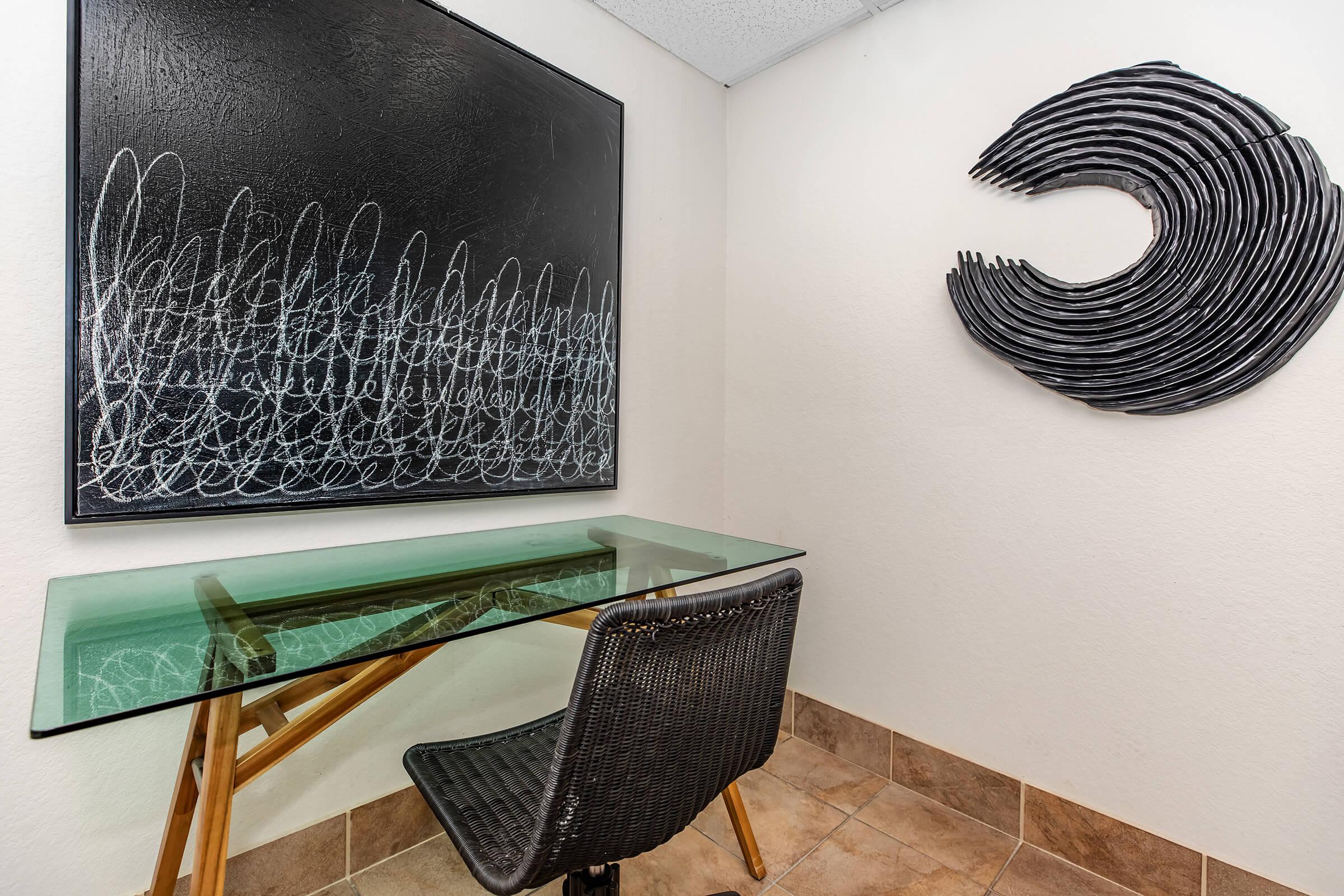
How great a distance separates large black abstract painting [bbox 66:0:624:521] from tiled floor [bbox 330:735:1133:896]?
89cm

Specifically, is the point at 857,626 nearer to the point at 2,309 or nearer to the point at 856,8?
the point at 856,8

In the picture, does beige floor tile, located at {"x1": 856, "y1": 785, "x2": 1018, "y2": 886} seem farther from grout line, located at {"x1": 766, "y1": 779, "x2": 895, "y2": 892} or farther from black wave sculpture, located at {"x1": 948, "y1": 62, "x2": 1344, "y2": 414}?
black wave sculpture, located at {"x1": 948, "y1": 62, "x2": 1344, "y2": 414}

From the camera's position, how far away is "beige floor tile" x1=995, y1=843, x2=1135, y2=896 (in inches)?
56.7

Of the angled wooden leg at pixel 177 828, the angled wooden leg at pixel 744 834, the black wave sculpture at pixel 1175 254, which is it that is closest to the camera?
the angled wooden leg at pixel 177 828

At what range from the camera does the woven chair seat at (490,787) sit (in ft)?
2.98

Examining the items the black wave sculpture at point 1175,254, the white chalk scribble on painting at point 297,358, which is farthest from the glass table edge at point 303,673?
the black wave sculpture at point 1175,254

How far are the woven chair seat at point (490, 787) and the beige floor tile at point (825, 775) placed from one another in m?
0.83

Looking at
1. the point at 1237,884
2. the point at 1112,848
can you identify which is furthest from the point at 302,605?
the point at 1237,884

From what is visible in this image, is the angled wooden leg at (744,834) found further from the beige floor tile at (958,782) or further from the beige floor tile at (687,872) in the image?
the beige floor tile at (958,782)

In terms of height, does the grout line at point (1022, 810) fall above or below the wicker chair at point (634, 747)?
below

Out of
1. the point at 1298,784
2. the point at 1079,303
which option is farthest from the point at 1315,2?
the point at 1298,784

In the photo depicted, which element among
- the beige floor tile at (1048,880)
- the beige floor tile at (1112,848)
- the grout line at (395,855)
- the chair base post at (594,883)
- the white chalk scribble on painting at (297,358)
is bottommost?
the beige floor tile at (1048,880)

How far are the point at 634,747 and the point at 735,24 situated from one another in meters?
2.05

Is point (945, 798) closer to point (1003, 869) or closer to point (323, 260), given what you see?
point (1003, 869)
